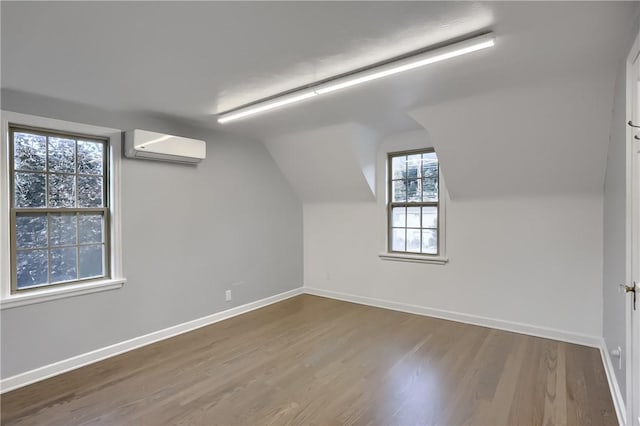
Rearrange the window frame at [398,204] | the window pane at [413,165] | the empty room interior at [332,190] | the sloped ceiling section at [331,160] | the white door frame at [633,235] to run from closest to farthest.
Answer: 1. the white door frame at [633,235]
2. the empty room interior at [332,190]
3. the sloped ceiling section at [331,160]
4. the window frame at [398,204]
5. the window pane at [413,165]

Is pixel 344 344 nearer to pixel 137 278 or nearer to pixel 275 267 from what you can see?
pixel 275 267

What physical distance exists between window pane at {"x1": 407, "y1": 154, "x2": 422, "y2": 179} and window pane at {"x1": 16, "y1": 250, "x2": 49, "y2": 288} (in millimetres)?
4166

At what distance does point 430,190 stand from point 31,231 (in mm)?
4314

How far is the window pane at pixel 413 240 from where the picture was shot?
4.67m

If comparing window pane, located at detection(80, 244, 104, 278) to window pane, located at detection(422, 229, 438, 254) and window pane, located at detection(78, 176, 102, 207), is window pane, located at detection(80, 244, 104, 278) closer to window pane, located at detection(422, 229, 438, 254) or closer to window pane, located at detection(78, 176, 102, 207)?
window pane, located at detection(78, 176, 102, 207)

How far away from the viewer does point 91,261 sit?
3.32 meters

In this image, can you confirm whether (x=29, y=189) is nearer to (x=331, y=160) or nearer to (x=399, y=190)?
(x=331, y=160)

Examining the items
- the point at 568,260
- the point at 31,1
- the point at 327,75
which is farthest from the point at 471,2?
the point at 568,260

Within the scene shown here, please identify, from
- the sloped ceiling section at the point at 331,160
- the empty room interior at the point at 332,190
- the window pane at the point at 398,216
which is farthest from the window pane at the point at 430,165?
the sloped ceiling section at the point at 331,160

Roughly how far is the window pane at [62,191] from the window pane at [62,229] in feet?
0.36

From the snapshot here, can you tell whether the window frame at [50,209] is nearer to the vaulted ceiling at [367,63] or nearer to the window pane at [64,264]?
the window pane at [64,264]

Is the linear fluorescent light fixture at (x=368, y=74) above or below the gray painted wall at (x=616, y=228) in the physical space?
above

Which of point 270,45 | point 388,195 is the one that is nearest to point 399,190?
point 388,195

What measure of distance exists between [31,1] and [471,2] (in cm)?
216
